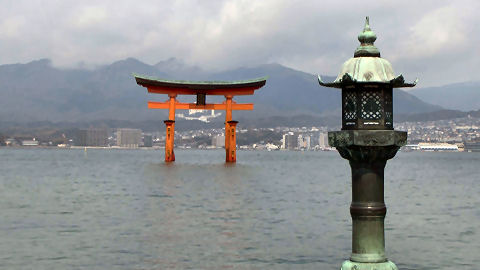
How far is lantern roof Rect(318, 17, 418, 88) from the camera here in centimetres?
668

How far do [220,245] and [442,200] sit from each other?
1993 cm

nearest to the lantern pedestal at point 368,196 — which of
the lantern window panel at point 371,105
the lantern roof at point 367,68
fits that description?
the lantern window panel at point 371,105

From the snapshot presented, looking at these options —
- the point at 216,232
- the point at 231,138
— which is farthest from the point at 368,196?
the point at 231,138

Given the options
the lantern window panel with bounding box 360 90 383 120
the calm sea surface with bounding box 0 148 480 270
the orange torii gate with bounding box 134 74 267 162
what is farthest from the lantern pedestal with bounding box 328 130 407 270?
the orange torii gate with bounding box 134 74 267 162

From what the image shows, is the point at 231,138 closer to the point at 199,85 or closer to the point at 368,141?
the point at 199,85

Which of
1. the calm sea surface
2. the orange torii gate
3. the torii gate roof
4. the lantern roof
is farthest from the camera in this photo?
the orange torii gate

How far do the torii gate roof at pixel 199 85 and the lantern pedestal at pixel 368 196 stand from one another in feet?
184

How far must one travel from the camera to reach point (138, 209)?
83.9 ft

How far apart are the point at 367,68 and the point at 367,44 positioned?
280 millimetres

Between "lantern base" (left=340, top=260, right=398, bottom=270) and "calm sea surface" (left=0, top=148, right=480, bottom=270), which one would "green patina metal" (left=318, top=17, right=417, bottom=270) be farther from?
"calm sea surface" (left=0, top=148, right=480, bottom=270)

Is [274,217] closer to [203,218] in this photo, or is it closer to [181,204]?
[203,218]

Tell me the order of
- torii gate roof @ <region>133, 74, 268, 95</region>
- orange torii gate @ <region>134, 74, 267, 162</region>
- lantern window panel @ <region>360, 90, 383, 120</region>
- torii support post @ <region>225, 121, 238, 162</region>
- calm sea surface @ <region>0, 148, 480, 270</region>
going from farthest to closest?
torii support post @ <region>225, 121, 238, 162</region>
orange torii gate @ <region>134, 74, 267, 162</region>
torii gate roof @ <region>133, 74, 268, 95</region>
calm sea surface @ <region>0, 148, 480, 270</region>
lantern window panel @ <region>360, 90, 383, 120</region>

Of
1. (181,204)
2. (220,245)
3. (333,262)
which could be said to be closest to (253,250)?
(220,245)

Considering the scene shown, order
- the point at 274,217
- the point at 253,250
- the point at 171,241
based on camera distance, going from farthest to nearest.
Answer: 1. the point at 274,217
2. the point at 171,241
3. the point at 253,250
